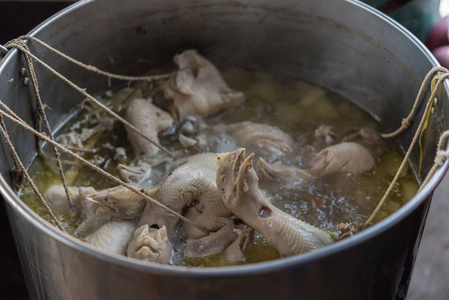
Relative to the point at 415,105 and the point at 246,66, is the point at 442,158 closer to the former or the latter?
the point at 415,105

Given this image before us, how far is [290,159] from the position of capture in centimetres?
196

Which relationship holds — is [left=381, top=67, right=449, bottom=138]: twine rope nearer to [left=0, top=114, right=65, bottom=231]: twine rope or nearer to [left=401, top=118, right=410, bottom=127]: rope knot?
[left=401, top=118, right=410, bottom=127]: rope knot

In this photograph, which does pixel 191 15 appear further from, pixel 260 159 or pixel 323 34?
pixel 260 159

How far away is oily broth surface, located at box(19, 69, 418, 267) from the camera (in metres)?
1.75

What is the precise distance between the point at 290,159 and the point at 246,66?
1.86 feet

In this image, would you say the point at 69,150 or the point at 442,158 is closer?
the point at 442,158

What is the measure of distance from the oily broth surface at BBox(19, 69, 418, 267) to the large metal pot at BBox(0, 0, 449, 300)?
6 cm

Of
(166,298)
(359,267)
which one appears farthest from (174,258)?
(359,267)

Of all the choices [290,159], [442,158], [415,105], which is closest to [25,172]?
[290,159]

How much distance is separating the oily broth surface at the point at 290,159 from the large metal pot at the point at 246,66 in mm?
64

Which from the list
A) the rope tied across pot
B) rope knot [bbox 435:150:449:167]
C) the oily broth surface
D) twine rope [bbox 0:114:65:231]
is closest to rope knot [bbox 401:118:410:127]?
the rope tied across pot

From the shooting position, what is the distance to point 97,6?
6.55ft

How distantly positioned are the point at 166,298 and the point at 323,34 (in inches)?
53.6

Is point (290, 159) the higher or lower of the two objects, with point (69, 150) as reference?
lower
